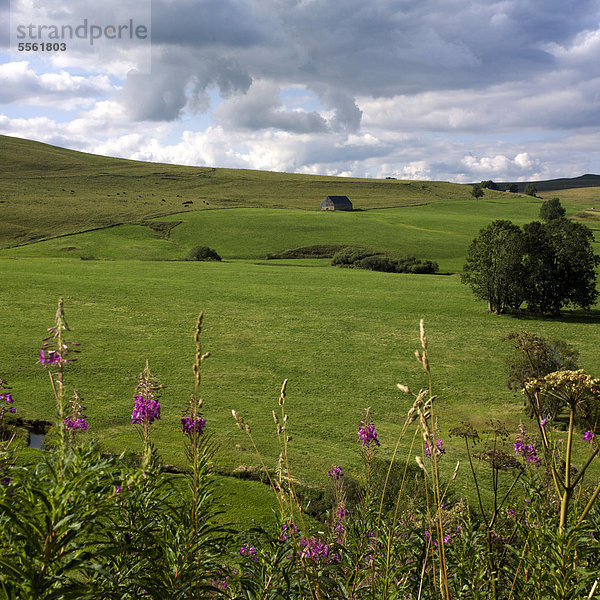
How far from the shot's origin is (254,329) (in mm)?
34875

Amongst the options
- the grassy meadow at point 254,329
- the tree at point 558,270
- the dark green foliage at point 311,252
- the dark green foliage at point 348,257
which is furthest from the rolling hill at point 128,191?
the tree at point 558,270

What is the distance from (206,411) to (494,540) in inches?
720

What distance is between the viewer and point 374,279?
54500 millimetres

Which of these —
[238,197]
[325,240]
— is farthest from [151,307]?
[238,197]

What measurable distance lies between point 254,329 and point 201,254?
118ft

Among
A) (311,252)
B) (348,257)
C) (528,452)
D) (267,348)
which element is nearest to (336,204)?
(311,252)

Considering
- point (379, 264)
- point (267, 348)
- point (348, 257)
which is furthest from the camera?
point (348, 257)

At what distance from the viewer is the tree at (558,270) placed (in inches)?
1638

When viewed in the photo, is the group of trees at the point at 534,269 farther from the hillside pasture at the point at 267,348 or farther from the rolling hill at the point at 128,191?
the rolling hill at the point at 128,191

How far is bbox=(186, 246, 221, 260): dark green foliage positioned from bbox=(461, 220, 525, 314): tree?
35.8 meters

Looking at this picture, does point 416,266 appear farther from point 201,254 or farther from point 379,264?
point 201,254

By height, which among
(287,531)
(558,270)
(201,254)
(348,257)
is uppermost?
(201,254)

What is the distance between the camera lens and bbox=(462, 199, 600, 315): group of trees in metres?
41.5

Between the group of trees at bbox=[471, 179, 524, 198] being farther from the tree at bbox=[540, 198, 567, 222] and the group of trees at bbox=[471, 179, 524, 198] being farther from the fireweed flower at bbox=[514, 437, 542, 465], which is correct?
the fireweed flower at bbox=[514, 437, 542, 465]
